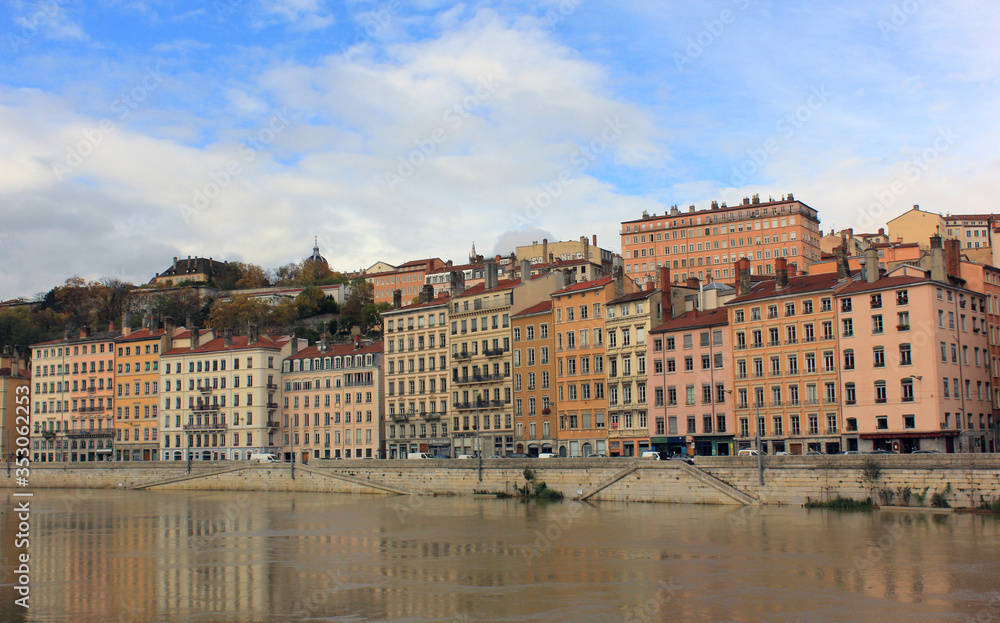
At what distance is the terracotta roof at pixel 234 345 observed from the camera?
4038 inches

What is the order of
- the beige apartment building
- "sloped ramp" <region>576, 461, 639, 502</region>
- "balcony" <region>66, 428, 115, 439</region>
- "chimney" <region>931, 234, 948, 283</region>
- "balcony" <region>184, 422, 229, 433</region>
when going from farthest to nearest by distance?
"balcony" <region>66, 428, 115, 439</region>
"balcony" <region>184, 422, 229, 433</region>
the beige apartment building
"chimney" <region>931, 234, 948, 283</region>
"sloped ramp" <region>576, 461, 639, 502</region>

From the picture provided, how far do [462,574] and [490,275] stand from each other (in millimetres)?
56342

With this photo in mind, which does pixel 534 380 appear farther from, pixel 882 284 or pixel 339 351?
pixel 882 284

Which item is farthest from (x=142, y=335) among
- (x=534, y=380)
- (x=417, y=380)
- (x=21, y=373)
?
(x=534, y=380)

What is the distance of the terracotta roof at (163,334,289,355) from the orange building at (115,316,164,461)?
2794 mm

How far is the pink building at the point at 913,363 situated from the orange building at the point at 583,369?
20.3 metres

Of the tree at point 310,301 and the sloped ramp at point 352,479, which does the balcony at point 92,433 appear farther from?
the tree at point 310,301

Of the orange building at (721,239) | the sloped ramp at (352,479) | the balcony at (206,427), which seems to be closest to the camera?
the sloped ramp at (352,479)

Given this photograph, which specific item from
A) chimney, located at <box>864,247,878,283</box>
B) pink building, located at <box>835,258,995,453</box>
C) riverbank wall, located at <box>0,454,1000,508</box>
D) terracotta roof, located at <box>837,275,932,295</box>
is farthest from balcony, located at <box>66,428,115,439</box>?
chimney, located at <box>864,247,878,283</box>

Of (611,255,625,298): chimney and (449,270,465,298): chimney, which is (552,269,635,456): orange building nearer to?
(611,255,625,298): chimney

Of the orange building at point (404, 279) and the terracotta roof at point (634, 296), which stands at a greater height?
the orange building at point (404, 279)

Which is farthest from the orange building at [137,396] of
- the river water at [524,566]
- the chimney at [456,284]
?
the river water at [524,566]

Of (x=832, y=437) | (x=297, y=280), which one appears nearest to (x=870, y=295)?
(x=832, y=437)

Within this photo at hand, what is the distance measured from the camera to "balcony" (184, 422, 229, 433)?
336 feet
